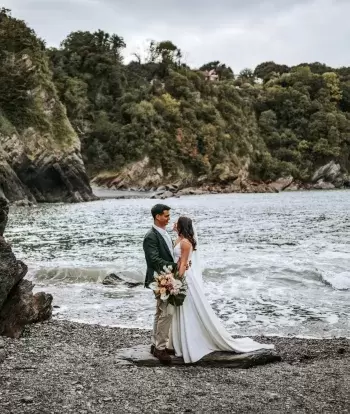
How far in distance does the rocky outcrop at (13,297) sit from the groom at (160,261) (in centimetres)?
280

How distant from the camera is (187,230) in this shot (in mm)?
7281

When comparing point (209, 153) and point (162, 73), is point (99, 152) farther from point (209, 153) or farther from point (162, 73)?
point (162, 73)

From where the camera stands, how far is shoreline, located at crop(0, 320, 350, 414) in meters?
5.58

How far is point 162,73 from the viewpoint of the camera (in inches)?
4724

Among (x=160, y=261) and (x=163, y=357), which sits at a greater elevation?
(x=160, y=261)

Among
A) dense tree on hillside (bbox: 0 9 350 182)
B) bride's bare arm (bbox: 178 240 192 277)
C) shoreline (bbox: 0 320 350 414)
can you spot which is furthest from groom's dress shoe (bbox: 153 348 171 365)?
dense tree on hillside (bbox: 0 9 350 182)

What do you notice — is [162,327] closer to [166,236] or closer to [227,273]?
[166,236]

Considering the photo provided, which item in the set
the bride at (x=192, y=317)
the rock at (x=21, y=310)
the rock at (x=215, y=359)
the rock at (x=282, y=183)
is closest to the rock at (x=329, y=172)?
the rock at (x=282, y=183)

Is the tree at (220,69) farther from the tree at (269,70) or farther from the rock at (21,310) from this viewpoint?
the rock at (21,310)

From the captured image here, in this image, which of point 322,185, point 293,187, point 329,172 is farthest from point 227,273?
point 329,172

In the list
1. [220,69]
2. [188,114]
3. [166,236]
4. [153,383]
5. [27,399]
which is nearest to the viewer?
[27,399]

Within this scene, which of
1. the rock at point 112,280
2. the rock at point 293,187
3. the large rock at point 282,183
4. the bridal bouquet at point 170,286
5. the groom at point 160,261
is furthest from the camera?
the rock at point 293,187

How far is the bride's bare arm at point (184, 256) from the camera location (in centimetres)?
713

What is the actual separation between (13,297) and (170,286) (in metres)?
3.63
